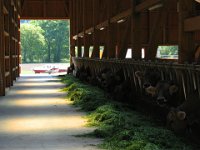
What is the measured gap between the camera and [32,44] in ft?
311

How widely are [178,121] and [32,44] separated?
88.0 metres

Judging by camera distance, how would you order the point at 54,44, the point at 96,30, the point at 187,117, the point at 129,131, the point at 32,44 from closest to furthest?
the point at 187,117 < the point at 129,131 < the point at 96,30 < the point at 32,44 < the point at 54,44

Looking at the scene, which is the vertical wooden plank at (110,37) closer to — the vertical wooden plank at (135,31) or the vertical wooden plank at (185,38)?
the vertical wooden plank at (135,31)

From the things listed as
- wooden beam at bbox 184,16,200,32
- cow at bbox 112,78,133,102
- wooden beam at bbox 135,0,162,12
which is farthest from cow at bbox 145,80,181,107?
cow at bbox 112,78,133,102

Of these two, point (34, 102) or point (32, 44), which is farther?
point (32, 44)

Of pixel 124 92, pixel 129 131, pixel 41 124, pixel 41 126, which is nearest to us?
pixel 129 131

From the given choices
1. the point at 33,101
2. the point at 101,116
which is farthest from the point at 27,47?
the point at 101,116

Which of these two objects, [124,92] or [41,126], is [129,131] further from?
[124,92]

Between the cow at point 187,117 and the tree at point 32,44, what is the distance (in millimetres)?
86175

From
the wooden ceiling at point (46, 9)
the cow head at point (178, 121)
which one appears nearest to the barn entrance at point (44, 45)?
the wooden ceiling at point (46, 9)

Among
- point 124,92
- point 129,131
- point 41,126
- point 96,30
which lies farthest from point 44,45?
point 129,131

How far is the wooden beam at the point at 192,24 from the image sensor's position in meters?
9.23

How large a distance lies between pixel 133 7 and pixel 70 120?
4543 mm

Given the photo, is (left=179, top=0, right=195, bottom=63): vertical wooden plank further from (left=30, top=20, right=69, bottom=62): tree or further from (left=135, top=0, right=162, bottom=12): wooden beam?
(left=30, top=20, right=69, bottom=62): tree
